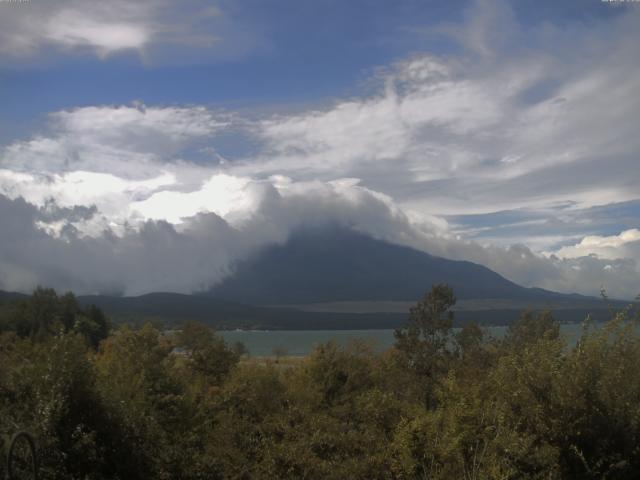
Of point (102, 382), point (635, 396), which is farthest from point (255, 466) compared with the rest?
point (635, 396)

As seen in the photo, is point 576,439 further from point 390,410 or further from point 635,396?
point 390,410

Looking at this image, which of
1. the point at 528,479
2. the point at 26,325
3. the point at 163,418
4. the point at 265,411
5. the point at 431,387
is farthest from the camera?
the point at 26,325

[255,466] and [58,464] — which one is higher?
[58,464]

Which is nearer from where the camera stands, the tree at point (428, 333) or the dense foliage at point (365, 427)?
the dense foliage at point (365, 427)

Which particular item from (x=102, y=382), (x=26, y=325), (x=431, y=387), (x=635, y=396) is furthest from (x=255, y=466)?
(x=26, y=325)

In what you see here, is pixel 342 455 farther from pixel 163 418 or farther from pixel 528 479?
pixel 163 418

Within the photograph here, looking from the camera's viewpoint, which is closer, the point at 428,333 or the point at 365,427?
the point at 365,427

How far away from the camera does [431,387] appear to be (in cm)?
2992

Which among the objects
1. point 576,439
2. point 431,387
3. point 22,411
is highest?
point 22,411

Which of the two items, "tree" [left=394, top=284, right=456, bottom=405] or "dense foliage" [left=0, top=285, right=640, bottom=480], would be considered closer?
"dense foliage" [left=0, top=285, right=640, bottom=480]

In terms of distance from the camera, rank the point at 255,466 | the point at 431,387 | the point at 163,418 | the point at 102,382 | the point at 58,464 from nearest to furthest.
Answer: the point at 58,464 → the point at 102,382 → the point at 255,466 → the point at 163,418 → the point at 431,387

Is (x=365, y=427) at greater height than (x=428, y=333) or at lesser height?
lesser

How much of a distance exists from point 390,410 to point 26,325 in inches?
2409

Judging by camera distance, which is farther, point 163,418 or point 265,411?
point 265,411
